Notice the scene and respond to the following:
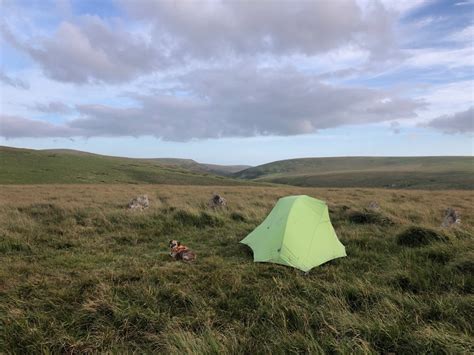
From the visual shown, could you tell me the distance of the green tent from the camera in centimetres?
696

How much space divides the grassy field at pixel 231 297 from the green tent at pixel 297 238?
281mm

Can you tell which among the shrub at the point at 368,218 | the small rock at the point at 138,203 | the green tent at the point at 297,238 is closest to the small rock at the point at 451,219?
the shrub at the point at 368,218

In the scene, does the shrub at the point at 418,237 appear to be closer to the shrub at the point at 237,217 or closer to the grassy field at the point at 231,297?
the grassy field at the point at 231,297

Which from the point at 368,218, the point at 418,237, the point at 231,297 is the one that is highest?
the point at 418,237

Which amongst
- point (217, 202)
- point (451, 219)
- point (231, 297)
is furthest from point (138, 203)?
point (451, 219)

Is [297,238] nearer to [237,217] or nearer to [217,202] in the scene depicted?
[237,217]

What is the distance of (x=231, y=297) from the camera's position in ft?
16.8

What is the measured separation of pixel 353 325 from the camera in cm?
388

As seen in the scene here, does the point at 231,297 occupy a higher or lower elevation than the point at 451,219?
lower

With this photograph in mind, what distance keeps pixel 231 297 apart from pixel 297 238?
9.28 ft

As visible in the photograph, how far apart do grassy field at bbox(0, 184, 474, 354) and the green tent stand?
28 cm

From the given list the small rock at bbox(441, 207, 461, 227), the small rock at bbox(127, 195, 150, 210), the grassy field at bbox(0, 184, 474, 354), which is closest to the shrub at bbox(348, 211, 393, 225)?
the grassy field at bbox(0, 184, 474, 354)

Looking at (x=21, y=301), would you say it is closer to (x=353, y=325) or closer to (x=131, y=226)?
(x=353, y=325)

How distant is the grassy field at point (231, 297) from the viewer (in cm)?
368
